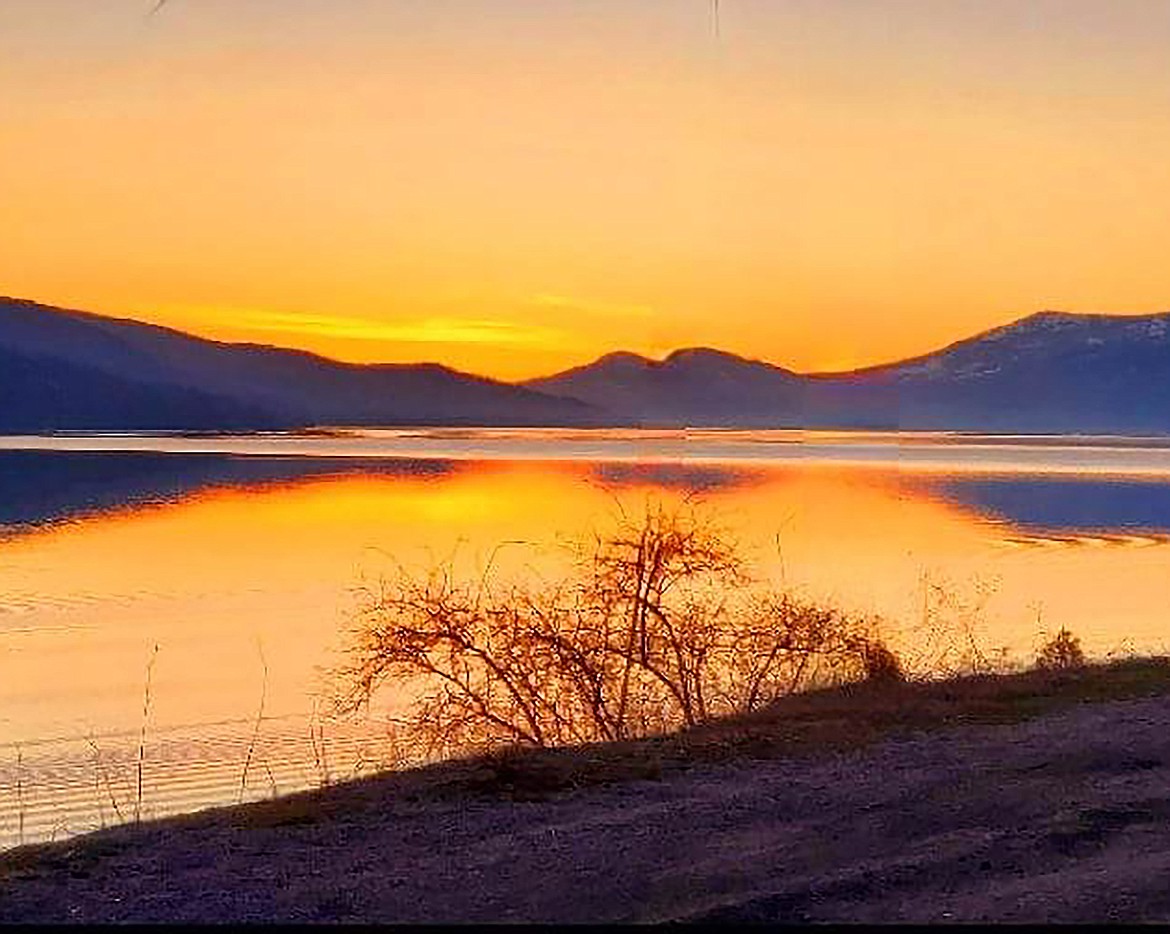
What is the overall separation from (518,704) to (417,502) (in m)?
41.3

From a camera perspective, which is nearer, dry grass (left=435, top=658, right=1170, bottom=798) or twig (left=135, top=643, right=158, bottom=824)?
dry grass (left=435, top=658, right=1170, bottom=798)

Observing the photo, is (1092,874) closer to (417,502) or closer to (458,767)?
(458,767)

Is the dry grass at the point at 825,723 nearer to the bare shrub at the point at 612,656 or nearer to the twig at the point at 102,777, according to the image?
the bare shrub at the point at 612,656

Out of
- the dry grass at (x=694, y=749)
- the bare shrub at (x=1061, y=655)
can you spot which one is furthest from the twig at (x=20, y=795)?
the bare shrub at (x=1061, y=655)

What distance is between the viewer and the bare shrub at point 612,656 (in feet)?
48.7

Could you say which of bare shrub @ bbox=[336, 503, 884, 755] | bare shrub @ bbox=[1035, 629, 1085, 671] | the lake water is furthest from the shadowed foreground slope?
bare shrub @ bbox=[1035, 629, 1085, 671]

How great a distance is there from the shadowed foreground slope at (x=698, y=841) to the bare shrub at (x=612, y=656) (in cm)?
325

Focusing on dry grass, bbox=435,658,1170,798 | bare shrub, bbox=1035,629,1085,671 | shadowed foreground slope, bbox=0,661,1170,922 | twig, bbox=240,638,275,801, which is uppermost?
shadowed foreground slope, bbox=0,661,1170,922

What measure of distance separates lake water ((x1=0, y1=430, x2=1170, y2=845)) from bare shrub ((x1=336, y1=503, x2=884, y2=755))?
3.00ft

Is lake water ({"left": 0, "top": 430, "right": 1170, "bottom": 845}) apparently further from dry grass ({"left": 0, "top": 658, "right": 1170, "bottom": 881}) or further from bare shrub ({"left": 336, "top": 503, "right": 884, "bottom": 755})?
dry grass ({"left": 0, "top": 658, "right": 1170, "bottom": 881})

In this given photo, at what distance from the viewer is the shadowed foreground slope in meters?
7.32

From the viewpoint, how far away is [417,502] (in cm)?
5597

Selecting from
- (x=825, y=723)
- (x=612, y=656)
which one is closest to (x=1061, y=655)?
(x=612, y=656)

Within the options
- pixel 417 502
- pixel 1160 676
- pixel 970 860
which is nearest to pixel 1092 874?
pixel 970 860
